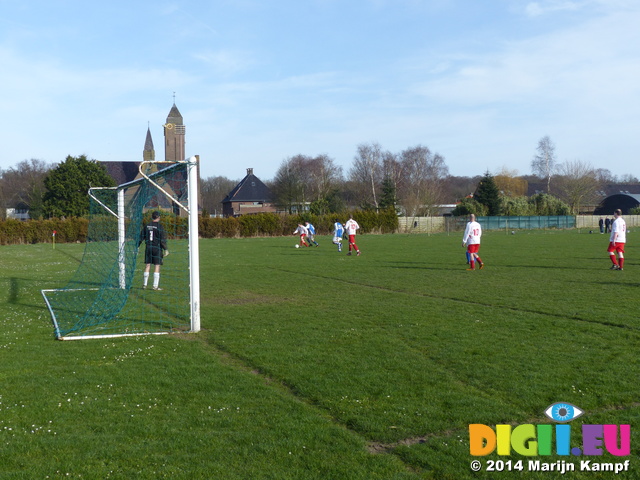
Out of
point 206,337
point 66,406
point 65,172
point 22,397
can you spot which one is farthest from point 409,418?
point 65,172

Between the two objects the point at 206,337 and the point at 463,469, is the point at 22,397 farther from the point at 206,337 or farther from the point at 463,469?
the point at 463,469

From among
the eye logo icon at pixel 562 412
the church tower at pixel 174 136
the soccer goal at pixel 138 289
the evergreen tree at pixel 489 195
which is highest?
the church tower at pixel 174 136

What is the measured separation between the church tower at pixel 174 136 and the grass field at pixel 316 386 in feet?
277

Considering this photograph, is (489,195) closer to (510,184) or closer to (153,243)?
(510,184)

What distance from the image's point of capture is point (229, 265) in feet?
75.7

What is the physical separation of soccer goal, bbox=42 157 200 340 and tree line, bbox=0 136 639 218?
1551 inches

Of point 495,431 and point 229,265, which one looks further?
point 229,265

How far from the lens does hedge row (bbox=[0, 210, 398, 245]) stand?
46.2 meters

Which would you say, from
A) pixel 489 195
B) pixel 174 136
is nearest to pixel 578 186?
pixel 489 195

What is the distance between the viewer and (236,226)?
53.8 m

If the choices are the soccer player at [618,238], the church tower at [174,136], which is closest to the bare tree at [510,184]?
the church tower at [174,136]

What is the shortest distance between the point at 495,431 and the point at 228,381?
3.10 metres

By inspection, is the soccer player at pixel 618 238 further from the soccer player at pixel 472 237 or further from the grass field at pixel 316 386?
the grass field at pixel 316 386

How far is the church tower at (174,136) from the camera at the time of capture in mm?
93562
